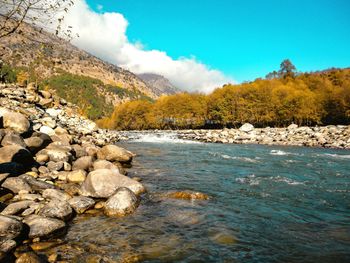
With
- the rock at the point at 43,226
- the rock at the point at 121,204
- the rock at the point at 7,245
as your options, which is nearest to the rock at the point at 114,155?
the rock at the point at 121,204

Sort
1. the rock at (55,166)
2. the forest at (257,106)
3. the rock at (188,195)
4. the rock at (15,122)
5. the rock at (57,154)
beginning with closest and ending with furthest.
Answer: the rock at (188,195), the rock at (55,166), the rock at (57,154), the rock at (15,122), the forest at (257,106)

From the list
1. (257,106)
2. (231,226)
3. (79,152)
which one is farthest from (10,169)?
(257,106)

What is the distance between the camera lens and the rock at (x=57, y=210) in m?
9.55

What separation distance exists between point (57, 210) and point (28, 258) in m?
2.89

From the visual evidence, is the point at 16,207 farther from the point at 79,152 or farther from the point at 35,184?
the point at 79,152

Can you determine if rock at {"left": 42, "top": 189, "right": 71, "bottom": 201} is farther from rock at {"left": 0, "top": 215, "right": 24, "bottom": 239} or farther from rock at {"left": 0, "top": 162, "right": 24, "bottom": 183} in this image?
rock at {"left": 0, "top": 215, "right": 24, "bottom": 239}

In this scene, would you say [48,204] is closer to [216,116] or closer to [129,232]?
[129,232]

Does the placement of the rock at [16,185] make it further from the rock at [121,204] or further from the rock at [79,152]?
the rock at [79,152]

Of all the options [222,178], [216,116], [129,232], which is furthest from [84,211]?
[216,116]

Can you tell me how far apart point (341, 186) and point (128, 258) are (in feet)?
41.4

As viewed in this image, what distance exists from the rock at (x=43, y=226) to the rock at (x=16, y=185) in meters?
2.91

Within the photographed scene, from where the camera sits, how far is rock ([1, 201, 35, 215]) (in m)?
9.43

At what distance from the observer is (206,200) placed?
12.7m

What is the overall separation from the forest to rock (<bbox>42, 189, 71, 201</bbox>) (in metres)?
69.6
